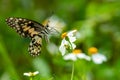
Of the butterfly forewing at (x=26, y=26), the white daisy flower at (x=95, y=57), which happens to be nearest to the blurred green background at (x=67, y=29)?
the white daisy flower at (x=95, y=57)

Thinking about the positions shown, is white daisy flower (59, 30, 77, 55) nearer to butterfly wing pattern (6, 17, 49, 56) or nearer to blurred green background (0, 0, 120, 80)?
butterfly wing pattern (6, 17, 49, 56)

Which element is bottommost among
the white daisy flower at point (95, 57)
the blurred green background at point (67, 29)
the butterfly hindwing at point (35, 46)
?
the butterfly hindwing at point (35, 46)

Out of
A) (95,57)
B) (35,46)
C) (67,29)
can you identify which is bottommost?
(35,46)

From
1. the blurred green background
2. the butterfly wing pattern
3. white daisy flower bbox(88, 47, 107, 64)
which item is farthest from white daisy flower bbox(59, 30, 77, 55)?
the blurred green background

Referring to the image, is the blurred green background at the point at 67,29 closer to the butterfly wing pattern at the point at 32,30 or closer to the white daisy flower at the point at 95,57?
the white daisy flower at the point at 95,57

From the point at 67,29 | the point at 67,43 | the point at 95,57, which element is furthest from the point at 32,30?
the point at 67,29

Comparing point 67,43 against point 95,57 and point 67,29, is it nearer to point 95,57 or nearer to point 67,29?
point 95,57

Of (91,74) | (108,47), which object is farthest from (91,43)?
(91,74)
